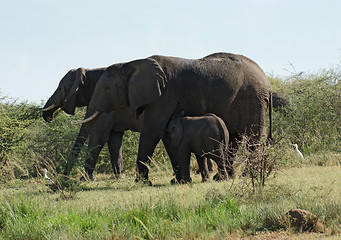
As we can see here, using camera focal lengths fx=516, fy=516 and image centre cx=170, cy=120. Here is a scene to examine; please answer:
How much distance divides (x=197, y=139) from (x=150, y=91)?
160cm

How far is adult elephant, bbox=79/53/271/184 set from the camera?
11.5 m

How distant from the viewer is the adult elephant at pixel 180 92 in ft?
Result: 37.6

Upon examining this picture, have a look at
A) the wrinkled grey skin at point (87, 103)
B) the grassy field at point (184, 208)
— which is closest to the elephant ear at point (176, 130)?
the grassy field at point (184, 208)

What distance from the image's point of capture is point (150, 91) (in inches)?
452

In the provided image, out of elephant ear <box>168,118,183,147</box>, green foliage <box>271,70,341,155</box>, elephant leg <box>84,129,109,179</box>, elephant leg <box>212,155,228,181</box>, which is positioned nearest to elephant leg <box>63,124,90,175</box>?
elephant leg <box>84,129,109,179</box>

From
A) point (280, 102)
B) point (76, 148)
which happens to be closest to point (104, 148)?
point (76, 148)

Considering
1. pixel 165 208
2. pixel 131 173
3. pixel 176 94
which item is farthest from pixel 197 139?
pixel 131 173

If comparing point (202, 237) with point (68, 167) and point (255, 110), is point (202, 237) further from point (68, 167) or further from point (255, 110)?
point (255, 110)

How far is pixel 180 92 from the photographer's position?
11695 millimetres

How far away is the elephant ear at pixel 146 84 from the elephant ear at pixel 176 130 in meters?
0.76

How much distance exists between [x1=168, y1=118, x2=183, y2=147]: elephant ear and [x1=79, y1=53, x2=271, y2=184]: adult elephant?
0.31 metres

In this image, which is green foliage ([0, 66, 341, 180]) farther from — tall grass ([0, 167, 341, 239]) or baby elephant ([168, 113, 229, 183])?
tall grass ([0, 167, 341, 239])

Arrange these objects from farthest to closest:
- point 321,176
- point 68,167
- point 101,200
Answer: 1. point 321,176
2. point 68,167
3. point 101,200

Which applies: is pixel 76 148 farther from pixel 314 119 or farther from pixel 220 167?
pixel 314 119
